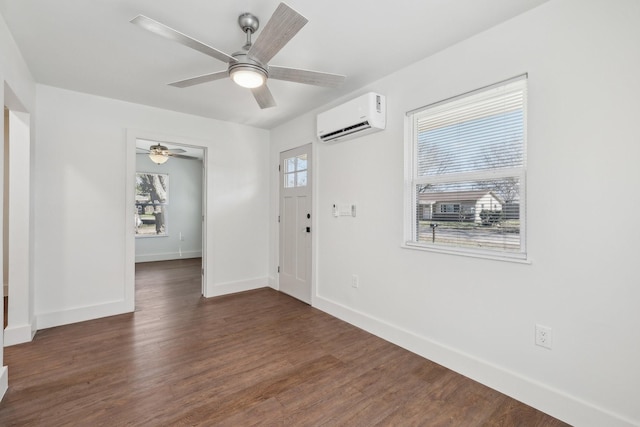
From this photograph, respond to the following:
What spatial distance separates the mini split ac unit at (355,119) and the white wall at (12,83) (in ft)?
8.29

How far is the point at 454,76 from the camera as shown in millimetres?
2301

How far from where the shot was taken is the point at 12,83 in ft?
7.18

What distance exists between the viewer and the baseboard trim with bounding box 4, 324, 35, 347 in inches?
103

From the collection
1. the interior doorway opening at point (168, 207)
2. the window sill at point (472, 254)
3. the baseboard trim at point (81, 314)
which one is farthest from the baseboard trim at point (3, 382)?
the interior doorway opening at point (168, 207)

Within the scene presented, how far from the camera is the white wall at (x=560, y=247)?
1.57 metres

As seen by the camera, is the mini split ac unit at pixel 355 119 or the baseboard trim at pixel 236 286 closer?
the mini split ac unit at pixel 355 119

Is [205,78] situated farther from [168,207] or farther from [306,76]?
[168,207]

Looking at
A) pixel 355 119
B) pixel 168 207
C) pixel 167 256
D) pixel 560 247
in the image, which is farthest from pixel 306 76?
pixel 167 256

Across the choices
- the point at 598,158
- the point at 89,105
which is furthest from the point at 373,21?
the point at 89,105

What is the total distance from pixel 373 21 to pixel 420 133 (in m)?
1.03

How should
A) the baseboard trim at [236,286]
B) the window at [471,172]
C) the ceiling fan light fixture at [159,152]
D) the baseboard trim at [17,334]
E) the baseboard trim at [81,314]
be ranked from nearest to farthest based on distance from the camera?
the window at [471,172], the baseboard trim at [17,334], the baseboard trim at [81,314], the baseboard trim at [236,286], the ceiling fan light fixture at [159,152]

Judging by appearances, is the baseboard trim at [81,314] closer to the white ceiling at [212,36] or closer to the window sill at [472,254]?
the white ceiling at [212,36]

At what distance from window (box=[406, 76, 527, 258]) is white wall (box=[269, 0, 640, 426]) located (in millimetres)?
98

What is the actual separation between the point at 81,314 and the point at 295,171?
9.88 feet
